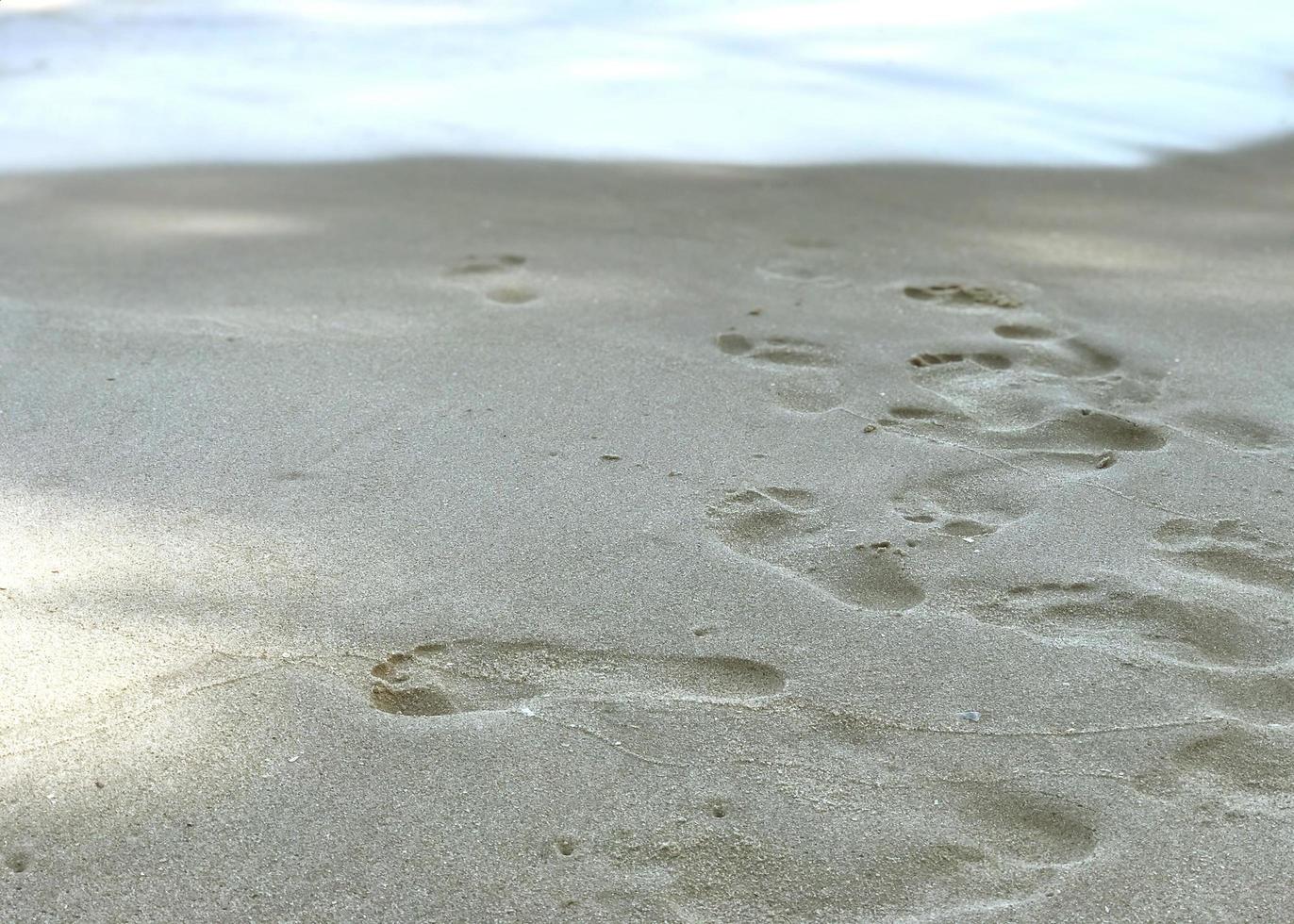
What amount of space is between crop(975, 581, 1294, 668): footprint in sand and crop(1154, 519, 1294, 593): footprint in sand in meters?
0.09

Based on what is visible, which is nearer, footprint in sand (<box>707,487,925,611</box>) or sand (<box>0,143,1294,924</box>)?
sand (<box>0,143,1294,924</box>)

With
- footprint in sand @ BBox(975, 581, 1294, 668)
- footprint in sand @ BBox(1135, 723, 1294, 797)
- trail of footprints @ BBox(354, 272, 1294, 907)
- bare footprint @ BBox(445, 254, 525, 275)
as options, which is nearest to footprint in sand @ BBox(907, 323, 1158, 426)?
trail of footprints @ BBox(354, 272, 1294, 907)

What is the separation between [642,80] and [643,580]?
272 centimetres

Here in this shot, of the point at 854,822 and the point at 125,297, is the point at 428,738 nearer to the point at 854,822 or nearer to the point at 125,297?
the point at 854,822

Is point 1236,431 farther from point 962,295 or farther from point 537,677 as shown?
point 537,677

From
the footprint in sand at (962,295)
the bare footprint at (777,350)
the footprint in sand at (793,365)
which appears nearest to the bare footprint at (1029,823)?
the footprint in sand at (793,365)

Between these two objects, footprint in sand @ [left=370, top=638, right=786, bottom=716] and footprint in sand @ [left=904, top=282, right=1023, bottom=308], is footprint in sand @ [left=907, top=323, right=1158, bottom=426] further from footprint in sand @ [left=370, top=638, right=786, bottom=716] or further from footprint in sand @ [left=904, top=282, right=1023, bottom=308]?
footprint in sand @ [left=370, top=638, right=786, bottom=716]

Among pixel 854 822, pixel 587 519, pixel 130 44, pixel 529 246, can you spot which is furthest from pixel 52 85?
pixel 854 822

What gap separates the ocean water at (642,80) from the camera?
3.52 meters

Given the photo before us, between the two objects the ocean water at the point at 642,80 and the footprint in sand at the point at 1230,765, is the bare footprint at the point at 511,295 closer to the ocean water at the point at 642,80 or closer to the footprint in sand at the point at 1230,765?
the ocean water at the point at 642,80

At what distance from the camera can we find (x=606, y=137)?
11.7ft

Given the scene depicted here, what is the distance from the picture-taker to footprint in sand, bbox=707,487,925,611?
1583 millimetres

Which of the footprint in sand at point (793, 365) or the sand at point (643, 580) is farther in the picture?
the footprint in sand at point (793, 365)

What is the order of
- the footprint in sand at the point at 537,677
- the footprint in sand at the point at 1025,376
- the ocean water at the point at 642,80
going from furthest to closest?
1. the ocean water at the point at 642,80
2. the footprint in sand at the point at 1025,376
3. the footprint in sand at the point at 537,677
